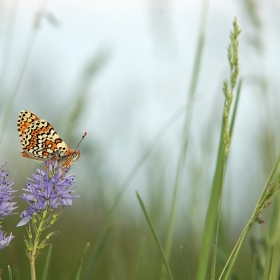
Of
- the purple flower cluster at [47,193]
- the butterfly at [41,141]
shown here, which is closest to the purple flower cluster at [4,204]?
the purple flower cluster at [47,193]

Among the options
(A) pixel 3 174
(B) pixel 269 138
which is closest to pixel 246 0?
(B) pixel 269 138

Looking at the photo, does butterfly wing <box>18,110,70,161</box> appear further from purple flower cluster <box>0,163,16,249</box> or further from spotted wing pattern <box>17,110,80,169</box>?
purple flower cluster <box>0,163,16,249</box>

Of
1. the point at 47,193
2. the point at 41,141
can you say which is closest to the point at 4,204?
the point at 47,193

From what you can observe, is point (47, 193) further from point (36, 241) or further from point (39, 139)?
point (39, 139)

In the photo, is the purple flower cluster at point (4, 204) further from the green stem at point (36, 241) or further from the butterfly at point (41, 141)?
the butterfly at point (41, 141)

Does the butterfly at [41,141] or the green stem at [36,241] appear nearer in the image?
the green stem at [36,241]

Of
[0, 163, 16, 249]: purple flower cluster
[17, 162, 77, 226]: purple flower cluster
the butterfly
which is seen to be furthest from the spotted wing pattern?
[0, 163, 16, 249]: purple flower cluster

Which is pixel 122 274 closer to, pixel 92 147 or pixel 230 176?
pixel 230 176

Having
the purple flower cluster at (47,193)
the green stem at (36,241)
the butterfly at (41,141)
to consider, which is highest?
the butterfly at (41,141)
